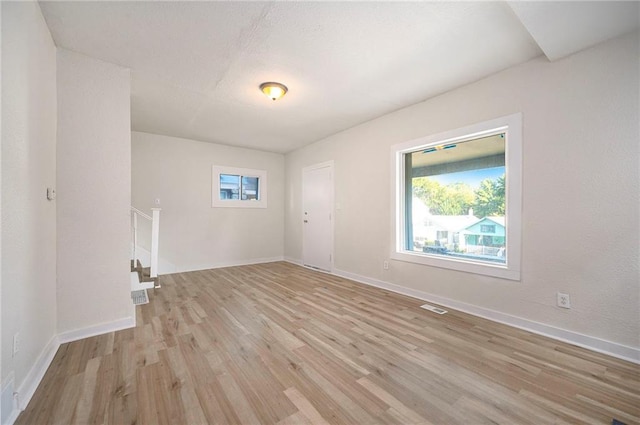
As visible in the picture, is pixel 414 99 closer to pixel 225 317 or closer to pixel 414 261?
pixel 414 261

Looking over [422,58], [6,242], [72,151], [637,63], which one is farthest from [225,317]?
[637,63]

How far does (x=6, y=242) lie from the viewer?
53.3 inches

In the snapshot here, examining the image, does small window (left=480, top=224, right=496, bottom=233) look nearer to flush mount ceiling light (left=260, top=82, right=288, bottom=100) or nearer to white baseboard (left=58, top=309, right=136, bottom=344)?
flush mount ceiling light (left=260, top=82, right=288, bottom=100)

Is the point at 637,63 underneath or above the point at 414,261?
above

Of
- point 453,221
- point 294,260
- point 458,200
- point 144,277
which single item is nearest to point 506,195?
point 458,200

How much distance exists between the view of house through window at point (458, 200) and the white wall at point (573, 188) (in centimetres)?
26

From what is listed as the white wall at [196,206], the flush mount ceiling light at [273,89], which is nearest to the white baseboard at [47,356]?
the white wall at [196,206]

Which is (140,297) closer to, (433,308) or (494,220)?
(433,308)

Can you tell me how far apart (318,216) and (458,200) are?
2615mm

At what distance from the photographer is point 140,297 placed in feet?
11.0

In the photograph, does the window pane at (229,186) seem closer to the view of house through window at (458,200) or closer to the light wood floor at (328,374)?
the light wood floor at (328,374)

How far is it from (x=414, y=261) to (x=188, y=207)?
4106mm

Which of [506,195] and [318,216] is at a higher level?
[506,195]

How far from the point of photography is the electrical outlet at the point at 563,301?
85.3 inches
